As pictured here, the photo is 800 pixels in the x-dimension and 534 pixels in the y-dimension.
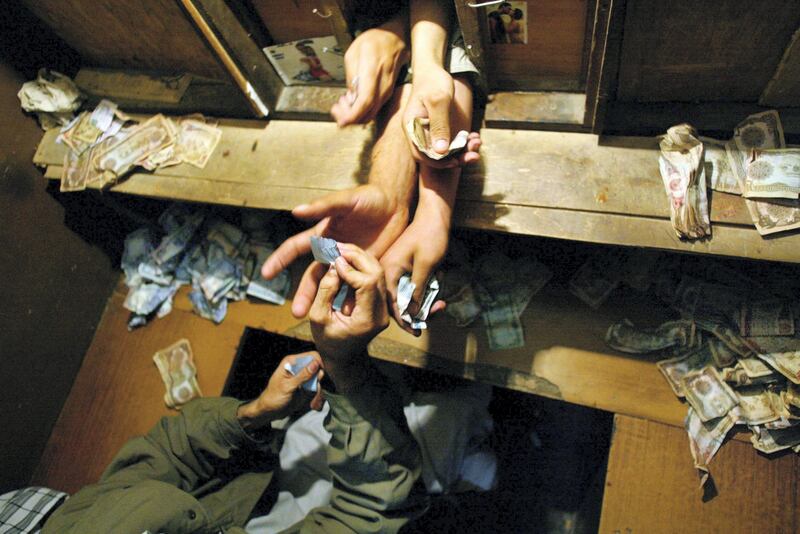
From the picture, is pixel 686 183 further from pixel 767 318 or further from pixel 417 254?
pixel 417 254

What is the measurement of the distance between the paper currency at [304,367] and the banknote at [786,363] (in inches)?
63.5

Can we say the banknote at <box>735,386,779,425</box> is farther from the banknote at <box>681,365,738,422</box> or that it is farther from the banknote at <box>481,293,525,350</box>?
the banknote at <box>481,293,525,350</box>

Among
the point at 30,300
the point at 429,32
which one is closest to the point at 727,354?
the point at 429,32

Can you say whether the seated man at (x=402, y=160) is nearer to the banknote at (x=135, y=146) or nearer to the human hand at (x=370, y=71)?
the human hand at (x=370, y=71)

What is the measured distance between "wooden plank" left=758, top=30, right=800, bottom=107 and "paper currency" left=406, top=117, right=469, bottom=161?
92 centimetres

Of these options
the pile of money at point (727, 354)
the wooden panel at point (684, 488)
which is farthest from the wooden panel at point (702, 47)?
the wooden panel at point (684, 488)

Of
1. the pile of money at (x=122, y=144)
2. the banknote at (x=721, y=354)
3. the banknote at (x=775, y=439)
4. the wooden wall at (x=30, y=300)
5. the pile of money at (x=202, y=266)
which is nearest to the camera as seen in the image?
the banknote at (x=775, y=439)

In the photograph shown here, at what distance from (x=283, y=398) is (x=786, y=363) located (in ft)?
5.89

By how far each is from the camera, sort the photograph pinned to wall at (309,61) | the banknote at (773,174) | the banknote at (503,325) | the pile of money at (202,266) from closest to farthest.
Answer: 1. the banknote at (773,174)
2. the photograph pinned to wall at (309,61)
3. the banknote at (503,325)
4. the pile of money at (202,266)

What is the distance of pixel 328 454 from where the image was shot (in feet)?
5.73

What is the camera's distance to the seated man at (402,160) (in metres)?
1.57

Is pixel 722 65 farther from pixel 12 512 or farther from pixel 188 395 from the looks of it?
pixel 12 512

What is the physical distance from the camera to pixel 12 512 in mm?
1991

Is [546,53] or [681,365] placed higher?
[546,53]
